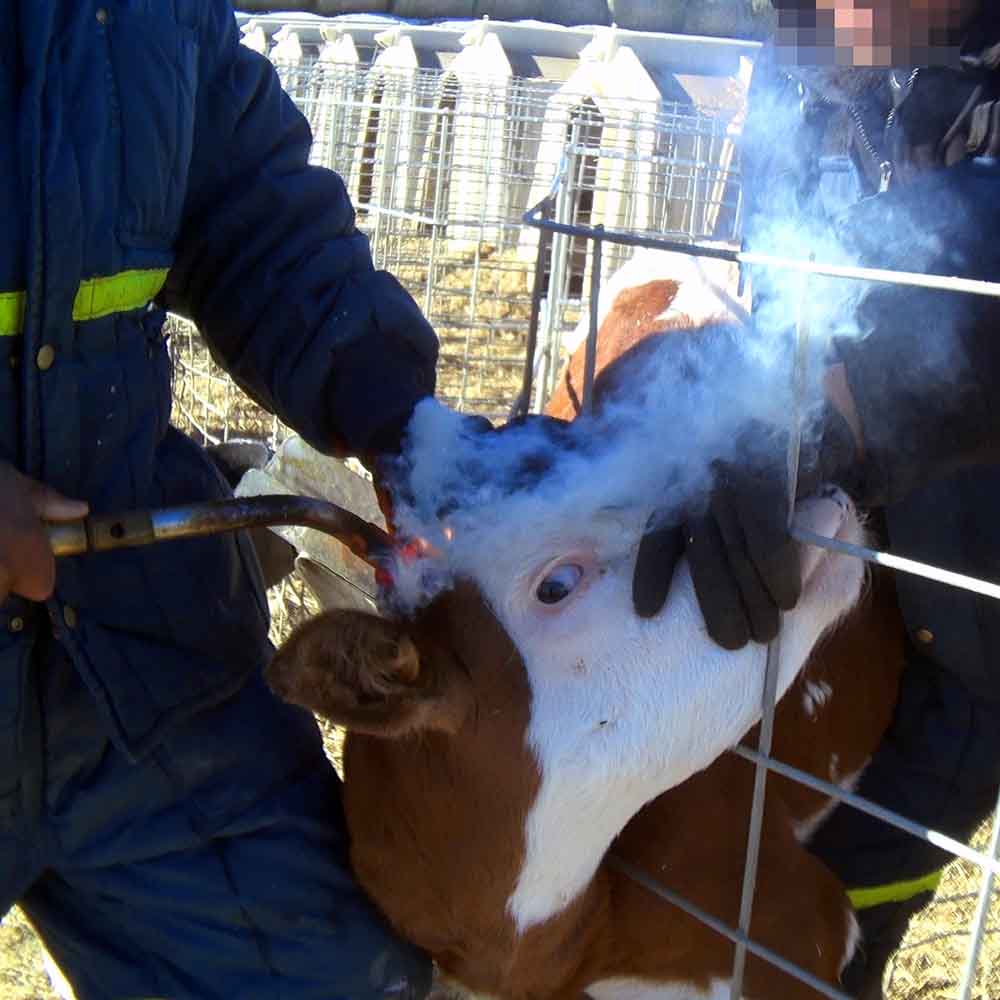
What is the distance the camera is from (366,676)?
1.43 metres

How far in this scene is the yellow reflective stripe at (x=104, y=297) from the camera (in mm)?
1453

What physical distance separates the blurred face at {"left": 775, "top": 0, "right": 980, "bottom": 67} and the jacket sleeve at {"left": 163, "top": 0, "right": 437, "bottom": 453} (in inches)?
25.5

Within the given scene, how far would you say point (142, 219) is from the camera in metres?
1.58

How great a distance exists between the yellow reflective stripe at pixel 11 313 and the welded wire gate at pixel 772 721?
0.67 meters

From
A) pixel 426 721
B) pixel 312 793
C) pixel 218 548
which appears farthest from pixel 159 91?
pixel 312 793

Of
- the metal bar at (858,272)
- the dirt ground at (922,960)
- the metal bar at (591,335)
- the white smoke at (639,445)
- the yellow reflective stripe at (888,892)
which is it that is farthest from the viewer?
the dirt ground at (922,960)

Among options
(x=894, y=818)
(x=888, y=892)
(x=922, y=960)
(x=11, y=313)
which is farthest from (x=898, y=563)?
(x=922, y=960)

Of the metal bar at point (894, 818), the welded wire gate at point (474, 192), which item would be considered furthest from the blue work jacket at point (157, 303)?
the welded wire gate at point (474, 192)

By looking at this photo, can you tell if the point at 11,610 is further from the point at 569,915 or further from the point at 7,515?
the point at 569,915

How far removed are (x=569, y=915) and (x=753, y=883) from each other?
0.24 metres

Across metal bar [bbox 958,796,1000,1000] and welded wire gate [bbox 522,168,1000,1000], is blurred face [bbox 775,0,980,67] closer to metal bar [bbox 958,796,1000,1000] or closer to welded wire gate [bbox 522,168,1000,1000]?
welded wire gate [bbox 522,168,1000,1000]

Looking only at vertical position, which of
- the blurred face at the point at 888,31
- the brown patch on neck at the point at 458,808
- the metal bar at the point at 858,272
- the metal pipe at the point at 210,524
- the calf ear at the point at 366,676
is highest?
the blurred face at the point at 888,31

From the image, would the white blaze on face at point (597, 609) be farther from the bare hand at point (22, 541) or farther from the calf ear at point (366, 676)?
the bare hand at point (22, 541)

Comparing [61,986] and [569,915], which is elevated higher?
[569,915]
